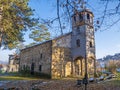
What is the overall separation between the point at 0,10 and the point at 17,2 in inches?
224

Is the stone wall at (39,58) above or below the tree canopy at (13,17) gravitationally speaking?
below

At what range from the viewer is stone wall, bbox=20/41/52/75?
2791cm

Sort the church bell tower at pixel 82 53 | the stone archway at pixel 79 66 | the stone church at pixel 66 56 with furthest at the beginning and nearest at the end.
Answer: the stone archway at pixel 79 66 → the church bell tower at pixel 82 53 → the stone church at pixel 66 56

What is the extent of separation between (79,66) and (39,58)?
6.70m

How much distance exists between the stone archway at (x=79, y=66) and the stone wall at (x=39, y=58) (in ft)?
15.1

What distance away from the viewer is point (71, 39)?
99.1 ft

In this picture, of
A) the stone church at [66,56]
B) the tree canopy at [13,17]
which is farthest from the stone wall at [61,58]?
the tree canopy at [13,17]

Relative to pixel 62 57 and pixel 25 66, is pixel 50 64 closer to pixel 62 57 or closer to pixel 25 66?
pixel 62 57

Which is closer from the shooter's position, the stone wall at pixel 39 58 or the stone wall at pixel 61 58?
the stone wall at pixel 61 58

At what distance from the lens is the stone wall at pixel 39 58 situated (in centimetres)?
2791

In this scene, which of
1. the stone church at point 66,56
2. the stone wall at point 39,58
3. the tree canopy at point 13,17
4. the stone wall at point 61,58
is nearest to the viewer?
the tree canopy at point 13,17

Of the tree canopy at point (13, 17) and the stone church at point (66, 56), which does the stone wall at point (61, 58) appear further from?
the tree canopy at point (13, 17)

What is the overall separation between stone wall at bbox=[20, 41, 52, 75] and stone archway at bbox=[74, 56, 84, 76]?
4595 millimetres

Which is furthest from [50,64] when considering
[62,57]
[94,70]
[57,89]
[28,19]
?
[57,89]
